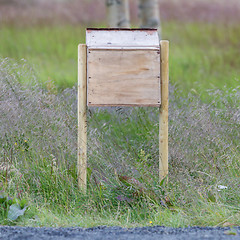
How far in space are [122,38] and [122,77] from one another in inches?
17.4

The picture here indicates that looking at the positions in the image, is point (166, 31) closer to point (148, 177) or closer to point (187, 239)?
point (148, 177)

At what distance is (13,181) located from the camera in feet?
16.0

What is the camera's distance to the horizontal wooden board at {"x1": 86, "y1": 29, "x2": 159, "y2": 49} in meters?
4.86

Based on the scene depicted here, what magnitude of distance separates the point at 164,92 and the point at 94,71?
30.8 inches

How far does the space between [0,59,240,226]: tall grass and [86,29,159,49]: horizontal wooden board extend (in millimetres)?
1008

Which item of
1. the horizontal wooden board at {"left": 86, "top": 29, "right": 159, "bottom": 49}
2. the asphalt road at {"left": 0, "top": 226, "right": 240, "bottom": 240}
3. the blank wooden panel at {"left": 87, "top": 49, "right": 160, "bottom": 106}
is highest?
the horizontal wooden board at {"left": 86, "top": 29, "right": 159, "bottom": 49}

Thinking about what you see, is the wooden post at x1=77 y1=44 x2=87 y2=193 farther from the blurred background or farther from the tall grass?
the blurred background

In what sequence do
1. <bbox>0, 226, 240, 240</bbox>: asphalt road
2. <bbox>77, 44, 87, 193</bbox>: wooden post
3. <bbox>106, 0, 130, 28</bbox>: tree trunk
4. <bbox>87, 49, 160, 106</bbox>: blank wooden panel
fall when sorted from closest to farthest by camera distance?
<bbox>0, 226, 240, 240</bbox>: asphalt road, <bbox>87, 49, 160, 106</bbox>: blank wooden panel, <bbox>77, 44, 87, 193</bbox>: wooden post, <bbox>106, 0, 130, 28</bbox>: tree trunk

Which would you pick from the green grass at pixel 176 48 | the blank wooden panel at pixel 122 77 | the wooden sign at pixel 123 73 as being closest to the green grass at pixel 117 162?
the wooden sign at pixel 123 73

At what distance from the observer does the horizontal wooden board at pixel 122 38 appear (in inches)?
191

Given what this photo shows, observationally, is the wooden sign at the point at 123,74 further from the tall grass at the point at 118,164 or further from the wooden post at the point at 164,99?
the tall grass at the point at 118,164

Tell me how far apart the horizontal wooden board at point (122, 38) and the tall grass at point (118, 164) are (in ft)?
3.31

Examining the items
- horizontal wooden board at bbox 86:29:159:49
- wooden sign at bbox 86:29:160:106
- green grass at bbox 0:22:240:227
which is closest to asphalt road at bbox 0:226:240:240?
green grass at bbox 0:22:240:227

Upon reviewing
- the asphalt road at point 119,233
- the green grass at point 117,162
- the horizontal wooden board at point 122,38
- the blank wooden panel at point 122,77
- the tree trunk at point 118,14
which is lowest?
the asphalt road at point 119,233
